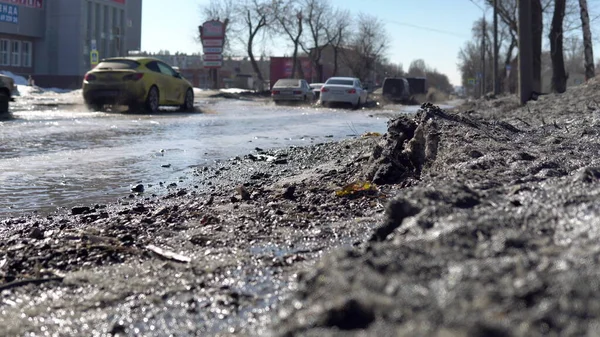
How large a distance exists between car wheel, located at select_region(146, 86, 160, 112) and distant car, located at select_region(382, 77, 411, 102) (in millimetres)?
25806

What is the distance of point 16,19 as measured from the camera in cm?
5569

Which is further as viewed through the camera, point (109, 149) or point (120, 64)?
point (120, 64)

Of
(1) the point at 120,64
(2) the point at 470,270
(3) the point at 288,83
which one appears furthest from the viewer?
(3) the point at 288,83

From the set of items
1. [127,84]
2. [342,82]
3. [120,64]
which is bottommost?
[127,84]

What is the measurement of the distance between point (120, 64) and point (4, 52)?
4133 cm

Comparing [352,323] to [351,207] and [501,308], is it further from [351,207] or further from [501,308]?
[351,207]

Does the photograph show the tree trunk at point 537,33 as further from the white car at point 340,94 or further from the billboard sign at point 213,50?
the billboard sign at point 213,50

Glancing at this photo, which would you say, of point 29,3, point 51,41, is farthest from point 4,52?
point 29,3

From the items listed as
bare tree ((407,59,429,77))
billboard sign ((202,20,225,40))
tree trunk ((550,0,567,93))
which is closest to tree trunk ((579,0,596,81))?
Result: tree trunk ((550,0,567,93))

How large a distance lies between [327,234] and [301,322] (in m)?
2.11

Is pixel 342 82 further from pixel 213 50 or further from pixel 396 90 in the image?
pixel 213 50

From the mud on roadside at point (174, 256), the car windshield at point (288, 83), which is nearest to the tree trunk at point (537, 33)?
the car windshield at point (288, 83)

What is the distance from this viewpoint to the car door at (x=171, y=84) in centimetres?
2090

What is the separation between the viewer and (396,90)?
147 ft
